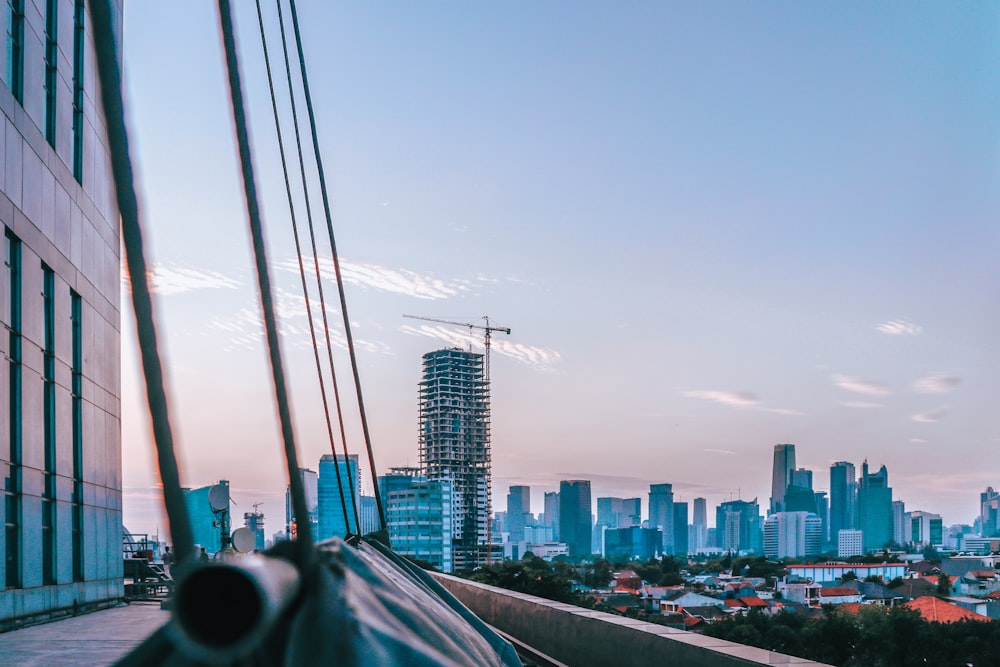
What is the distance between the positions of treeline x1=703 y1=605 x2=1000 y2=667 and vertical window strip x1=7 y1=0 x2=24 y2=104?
3812 centimetres

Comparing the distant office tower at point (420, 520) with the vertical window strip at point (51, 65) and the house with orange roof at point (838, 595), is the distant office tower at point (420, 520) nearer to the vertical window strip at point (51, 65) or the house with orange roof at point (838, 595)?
the house with orange roof at point (838, 595)

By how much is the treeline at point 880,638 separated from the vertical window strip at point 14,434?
34629mm

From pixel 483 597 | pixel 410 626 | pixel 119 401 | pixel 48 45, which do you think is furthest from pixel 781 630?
pixel 410 626

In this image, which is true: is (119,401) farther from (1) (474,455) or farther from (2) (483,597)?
(1) (474,455)

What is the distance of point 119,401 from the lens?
29156 mm

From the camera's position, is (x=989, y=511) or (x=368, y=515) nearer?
(x=368, y=515)

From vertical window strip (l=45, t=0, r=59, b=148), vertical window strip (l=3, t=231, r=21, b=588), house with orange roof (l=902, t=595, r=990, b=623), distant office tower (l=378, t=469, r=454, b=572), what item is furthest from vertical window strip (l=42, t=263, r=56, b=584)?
distant office tower (l=378, t=469, r=454, b=572)

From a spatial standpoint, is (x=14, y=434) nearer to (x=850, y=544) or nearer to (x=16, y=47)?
(x=16, y=47)

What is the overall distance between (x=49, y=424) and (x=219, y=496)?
4.16m

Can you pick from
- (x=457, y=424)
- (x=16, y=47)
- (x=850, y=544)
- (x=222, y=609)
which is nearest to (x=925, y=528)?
(x=850, y=544)

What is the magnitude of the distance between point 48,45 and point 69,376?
7896 mm

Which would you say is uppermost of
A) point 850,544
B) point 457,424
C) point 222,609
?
point 222,609

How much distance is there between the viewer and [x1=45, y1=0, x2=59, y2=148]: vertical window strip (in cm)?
2203

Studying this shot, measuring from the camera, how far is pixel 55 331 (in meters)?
22.1
